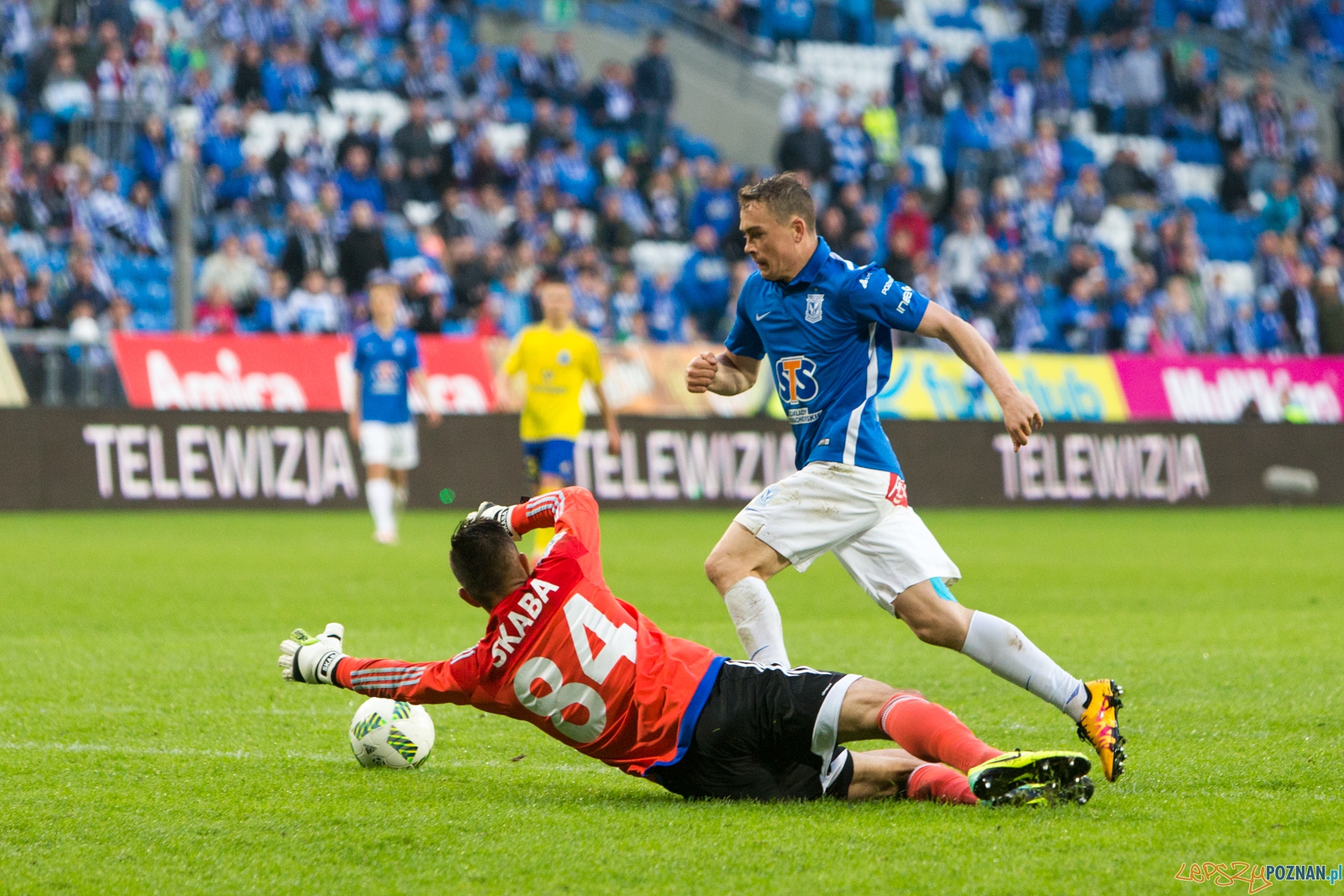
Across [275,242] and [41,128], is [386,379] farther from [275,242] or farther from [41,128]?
[41,128]

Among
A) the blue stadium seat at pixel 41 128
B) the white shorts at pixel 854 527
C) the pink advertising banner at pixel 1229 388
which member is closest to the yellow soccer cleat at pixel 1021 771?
A: the white shorts at pixel 854 527

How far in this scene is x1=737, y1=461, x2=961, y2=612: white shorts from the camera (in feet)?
18.5

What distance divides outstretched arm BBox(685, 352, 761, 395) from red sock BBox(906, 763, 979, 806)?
177 centimetres

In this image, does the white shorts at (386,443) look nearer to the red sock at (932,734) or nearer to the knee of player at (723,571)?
the knee of player at (723,571)

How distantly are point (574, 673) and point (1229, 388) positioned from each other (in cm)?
1973

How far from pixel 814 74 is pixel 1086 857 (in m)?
25.7

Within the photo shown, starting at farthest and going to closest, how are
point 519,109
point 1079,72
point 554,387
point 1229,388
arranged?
point 1079,72 → point 519,109 → point 1229,388 → point 554,387

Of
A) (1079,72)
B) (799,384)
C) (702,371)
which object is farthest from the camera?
(1079,72)

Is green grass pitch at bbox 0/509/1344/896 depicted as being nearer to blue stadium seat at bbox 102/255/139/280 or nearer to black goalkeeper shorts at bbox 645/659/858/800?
black goalkeeper shorts at bbox 645/659/858/800

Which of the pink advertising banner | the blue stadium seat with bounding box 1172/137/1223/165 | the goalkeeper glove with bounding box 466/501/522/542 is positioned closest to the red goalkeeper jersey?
the goalkeeper glove with bounding box 466/501/522/542

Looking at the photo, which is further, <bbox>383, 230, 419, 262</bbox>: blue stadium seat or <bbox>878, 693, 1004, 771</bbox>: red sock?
<bbox>383, 230, 419, 262</bbox>: blue stadium seat

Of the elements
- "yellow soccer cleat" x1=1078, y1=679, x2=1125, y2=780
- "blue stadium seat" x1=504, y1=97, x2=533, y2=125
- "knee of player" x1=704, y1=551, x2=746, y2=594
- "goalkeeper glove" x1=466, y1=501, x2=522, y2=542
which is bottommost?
"yellow soccer cleat" x1=1078, y1=679, x2=1125, y2=780

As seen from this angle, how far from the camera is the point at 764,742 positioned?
4.95 m

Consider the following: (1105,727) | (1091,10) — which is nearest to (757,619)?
(1105,727)
